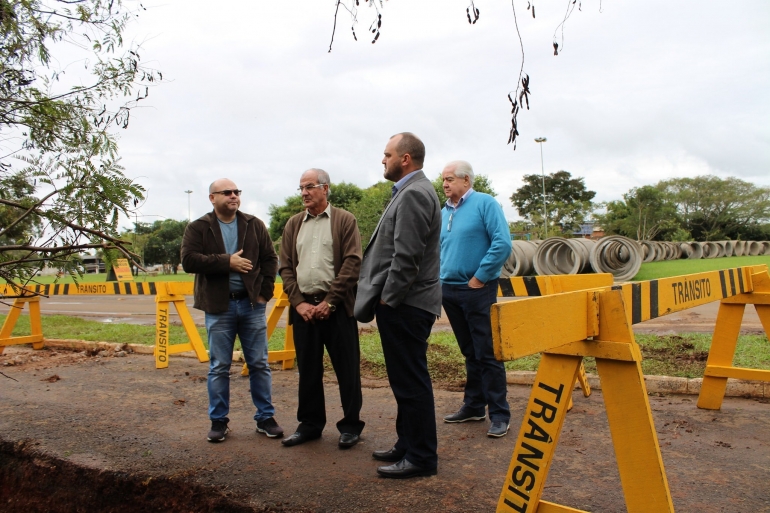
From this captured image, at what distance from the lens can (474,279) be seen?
486 centimetres

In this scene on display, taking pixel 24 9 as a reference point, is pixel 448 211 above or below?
below

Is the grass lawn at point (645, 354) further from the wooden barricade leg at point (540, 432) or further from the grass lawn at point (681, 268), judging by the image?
the grass lawn at point (681, 268)

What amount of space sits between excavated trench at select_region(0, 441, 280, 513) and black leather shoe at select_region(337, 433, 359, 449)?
105cm

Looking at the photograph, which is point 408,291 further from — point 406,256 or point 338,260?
point 338,260

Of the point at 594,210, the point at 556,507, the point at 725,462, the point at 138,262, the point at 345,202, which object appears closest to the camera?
the point at 556,507

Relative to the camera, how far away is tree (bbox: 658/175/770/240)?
65.6 metres

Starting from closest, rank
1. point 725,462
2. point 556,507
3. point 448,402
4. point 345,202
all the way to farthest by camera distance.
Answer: point 556,507, point 725,462, point 448,402, point 345,202

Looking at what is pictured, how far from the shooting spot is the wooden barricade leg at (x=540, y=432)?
2.70 m

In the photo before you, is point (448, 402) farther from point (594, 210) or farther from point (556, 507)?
point (594, 210)

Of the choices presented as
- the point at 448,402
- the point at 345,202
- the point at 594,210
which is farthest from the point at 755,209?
the point at 448,402

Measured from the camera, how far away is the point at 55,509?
14.4ft

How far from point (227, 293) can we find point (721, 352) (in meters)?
4.14

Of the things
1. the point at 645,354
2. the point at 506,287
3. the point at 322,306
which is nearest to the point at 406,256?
the point at 322,306

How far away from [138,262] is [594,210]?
68.5 m
